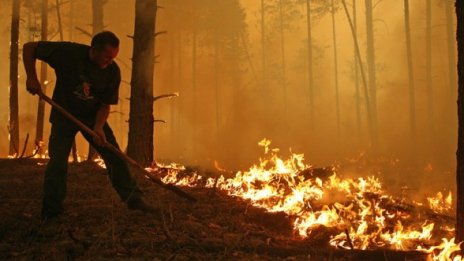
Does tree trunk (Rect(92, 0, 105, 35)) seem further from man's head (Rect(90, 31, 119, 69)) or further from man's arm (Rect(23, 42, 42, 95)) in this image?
man's head (Rect(90, 31, 119, 69))

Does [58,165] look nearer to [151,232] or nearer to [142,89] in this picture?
[151,232]

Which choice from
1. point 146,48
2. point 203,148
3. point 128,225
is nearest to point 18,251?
point 128,225

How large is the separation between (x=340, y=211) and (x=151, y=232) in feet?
8.15

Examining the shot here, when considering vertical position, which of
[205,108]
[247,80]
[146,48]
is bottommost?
[146,48]

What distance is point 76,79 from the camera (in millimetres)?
4453

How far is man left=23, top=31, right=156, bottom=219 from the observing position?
4332 mm

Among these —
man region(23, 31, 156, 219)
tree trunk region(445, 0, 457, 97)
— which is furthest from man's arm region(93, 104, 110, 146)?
tree trunk region(445, 0, 457, 97)

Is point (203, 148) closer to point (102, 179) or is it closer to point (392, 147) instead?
point (392, 147)

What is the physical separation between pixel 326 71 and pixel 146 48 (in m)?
40.4

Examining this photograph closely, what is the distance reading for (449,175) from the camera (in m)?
16.2

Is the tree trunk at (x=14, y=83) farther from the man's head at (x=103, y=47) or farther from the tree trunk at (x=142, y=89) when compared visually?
the man's head at (x=103, y=47)

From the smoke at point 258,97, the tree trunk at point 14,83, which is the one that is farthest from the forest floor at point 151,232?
the smoke at point 258,97

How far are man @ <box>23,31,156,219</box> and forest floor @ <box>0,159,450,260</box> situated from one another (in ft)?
1.27

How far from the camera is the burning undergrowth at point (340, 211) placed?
4617 mm
